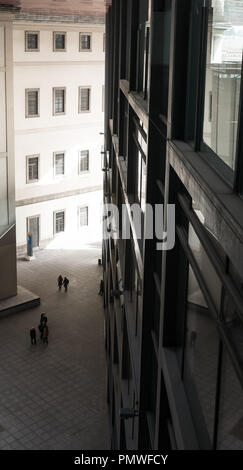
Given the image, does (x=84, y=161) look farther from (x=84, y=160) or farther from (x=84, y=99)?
(x=84, y=99)

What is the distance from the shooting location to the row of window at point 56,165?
32312 mm

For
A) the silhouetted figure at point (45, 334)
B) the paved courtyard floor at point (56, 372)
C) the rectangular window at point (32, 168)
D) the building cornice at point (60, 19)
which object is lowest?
the paved courtyard floor at point (56, 372)

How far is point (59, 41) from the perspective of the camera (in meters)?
31.8

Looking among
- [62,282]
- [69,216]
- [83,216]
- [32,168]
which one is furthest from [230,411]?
[83,216]

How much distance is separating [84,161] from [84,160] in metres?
0.06

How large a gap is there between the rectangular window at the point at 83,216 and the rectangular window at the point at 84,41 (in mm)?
8995

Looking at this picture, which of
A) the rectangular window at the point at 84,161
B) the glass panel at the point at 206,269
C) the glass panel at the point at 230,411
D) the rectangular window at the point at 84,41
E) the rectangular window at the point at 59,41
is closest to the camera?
the glass panel at the point at 230,411

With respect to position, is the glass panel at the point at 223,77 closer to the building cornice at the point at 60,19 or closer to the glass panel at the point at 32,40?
the building cornice at the point at 60,19

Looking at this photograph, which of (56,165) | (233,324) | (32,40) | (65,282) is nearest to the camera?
(233,324)

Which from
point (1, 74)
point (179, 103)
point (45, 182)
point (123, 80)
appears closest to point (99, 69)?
point (45, 182)

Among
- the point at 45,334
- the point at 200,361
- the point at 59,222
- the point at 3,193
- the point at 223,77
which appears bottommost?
the point at 45,334

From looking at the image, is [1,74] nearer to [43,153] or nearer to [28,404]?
[43,153]

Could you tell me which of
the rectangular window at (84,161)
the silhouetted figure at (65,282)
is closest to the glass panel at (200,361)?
the silhouetted figure at (65,282)

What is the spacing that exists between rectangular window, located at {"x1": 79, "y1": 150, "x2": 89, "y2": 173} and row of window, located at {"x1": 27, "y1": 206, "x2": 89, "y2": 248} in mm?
2269
